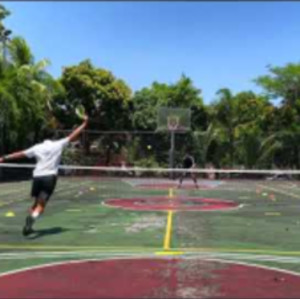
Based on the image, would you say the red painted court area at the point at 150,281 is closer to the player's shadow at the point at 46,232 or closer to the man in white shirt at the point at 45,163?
the man in white shirt at the point at 45,163

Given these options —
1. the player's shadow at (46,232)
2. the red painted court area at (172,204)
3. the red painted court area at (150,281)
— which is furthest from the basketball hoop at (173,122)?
the red painted court area at (150,281)

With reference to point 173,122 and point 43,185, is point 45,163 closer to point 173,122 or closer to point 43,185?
point 43,185

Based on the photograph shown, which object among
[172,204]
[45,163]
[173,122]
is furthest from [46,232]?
[173,122]

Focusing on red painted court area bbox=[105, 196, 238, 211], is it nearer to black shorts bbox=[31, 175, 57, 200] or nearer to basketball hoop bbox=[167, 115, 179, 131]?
black shorts bbox=[31, 175, 57, 200]

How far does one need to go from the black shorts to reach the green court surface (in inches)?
33.8

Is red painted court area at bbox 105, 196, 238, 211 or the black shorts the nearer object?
the black shorts

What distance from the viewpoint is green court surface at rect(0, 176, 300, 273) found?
11.8 metres

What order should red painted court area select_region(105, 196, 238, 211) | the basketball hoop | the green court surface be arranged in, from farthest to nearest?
1. the basketball hoop
2. red painted court area select_region(105, 196, 238, 211)
3. the green court surface

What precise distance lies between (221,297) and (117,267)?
241 cm

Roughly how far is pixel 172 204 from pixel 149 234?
28.2ft

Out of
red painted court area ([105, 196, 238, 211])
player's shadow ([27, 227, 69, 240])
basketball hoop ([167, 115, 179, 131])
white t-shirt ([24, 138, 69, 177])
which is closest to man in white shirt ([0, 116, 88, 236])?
white t-shirt ([24, 138, 69, 177])

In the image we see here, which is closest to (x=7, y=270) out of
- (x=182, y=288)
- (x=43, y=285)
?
Result: (x=43, y=285)

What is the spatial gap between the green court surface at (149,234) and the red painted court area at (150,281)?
69 cm

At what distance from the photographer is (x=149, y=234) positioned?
577 inches
